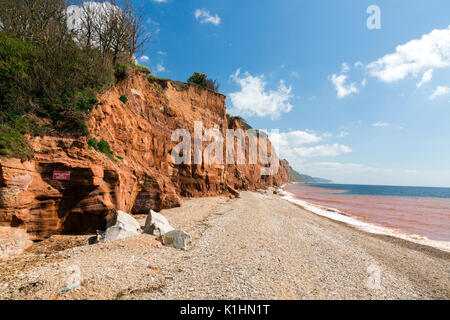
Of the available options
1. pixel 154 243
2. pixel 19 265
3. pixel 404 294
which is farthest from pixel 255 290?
pixel 19 265

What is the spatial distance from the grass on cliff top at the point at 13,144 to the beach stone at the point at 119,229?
3670mm

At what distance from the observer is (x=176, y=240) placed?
6.95 metres

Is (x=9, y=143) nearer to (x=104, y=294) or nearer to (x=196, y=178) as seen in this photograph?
(x=104, y=294)

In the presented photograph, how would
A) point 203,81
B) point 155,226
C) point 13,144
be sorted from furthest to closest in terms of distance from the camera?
point 203,81, point 155,226, point 13,144

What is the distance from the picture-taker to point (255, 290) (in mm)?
4523

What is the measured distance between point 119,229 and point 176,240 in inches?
90.4

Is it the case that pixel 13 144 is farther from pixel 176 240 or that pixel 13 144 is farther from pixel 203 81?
pixel 203 81

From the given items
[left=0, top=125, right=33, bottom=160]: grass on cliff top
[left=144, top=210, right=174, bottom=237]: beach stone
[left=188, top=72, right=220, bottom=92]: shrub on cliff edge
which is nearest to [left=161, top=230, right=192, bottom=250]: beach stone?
[left=144, top=210, right=174, bottom=237]: beach stone

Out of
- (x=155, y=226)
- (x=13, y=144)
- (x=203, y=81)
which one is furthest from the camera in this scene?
(x=203, y=81)

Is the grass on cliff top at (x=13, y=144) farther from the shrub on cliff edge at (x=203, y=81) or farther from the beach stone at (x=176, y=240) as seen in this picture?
the shrub on cliff edge at (x=203, y=81)

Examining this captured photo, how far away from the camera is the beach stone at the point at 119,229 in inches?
264

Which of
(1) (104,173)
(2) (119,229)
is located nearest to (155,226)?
(2) (119,229)

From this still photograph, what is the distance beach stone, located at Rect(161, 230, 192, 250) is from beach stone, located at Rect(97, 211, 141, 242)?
4.55ft

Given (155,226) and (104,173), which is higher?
(104,173)
